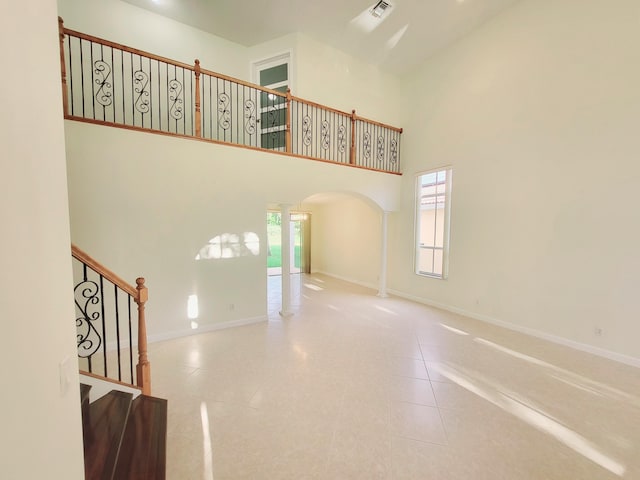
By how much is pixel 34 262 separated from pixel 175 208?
3263 millimetres

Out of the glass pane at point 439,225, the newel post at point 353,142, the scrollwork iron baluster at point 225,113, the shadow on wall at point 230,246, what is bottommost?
the shadow on wall at point 230,246

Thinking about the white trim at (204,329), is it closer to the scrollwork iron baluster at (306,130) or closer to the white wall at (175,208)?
the white wall at (175,208)

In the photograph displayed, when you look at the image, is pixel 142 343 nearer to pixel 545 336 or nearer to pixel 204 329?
pixel 204 329

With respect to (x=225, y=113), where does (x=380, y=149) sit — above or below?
below

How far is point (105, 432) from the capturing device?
1825 mm

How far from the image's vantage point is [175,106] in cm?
518

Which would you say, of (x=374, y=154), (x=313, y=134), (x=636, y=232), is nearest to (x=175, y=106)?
(x=313, y=134)

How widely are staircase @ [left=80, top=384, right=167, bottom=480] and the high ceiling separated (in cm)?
580

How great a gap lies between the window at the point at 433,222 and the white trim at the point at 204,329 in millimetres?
3543

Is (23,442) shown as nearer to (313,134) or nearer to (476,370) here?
(476,370)

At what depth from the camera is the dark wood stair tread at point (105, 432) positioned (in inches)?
61.0

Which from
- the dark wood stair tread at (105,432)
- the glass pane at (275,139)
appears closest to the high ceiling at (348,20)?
the glass pane at (275,139)

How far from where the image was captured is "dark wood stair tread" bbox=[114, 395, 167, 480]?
5.28 feet

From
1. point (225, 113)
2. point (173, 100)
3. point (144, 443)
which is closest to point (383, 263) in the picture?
point (225, 113)
